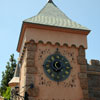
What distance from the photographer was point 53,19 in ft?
33.7

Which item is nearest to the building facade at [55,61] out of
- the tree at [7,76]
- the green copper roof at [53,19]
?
the green copper roof at [53,19]

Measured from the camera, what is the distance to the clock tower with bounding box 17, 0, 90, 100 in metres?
8.70

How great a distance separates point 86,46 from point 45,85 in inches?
107

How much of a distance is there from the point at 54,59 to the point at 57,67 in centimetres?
38

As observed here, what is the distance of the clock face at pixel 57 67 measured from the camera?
8945 mm

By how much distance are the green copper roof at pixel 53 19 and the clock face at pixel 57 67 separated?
4.92 ft

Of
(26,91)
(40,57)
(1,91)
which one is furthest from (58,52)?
(1,91)

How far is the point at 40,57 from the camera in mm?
9125

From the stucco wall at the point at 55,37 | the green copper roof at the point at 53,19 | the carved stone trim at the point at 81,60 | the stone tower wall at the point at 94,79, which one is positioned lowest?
the stone tower wall at the point at 94,79

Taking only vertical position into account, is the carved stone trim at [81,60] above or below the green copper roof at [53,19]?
below

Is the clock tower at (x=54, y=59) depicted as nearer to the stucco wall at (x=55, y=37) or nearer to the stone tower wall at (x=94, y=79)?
the stucco wall at (x=55, y=37)

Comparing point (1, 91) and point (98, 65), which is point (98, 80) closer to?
point (98, 65)

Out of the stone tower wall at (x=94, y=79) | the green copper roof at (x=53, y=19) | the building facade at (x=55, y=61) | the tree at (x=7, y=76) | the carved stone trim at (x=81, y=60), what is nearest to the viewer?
the building facade at (x=55, y=61)

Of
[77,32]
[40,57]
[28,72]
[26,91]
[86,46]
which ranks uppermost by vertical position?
[77,32]
